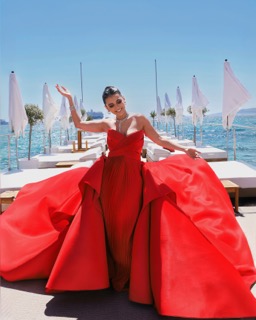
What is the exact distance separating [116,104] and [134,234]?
2.98 ft

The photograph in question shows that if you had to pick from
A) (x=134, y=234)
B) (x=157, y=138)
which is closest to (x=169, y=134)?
(x=157, y=138)

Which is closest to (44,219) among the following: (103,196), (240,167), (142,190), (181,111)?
(103,196)

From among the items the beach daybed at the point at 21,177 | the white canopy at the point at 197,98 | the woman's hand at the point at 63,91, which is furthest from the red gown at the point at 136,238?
the white canopy at the point at 197,98

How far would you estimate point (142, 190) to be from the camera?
241 cm

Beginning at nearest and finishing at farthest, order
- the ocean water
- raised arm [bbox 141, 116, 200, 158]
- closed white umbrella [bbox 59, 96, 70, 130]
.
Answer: raised arm [bbox 141, 116, 200, 158] < the ocean water < closed white umbrella [bbox 59, 96, 70, 130]

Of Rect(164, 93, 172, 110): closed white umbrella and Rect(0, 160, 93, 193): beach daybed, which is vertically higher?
Rect(164, 93, 172, 110): closed white umbrella

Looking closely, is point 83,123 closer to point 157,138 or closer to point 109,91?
point 109,91

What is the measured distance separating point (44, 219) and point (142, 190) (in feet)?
2.67

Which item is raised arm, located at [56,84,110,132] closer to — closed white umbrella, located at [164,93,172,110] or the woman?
the woman

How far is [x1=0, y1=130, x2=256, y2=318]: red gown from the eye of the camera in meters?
1.97

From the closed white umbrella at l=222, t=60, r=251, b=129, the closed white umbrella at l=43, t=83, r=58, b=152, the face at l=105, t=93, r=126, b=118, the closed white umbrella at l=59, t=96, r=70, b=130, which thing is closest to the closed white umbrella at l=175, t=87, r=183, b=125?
the closed white umbrella at l=59, t=96, r=70, b=130

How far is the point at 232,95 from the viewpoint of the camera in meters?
7.11

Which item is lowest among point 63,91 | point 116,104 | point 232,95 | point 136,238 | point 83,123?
point 136,238

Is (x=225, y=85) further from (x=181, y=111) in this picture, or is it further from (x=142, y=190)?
(x=181, y=111)
